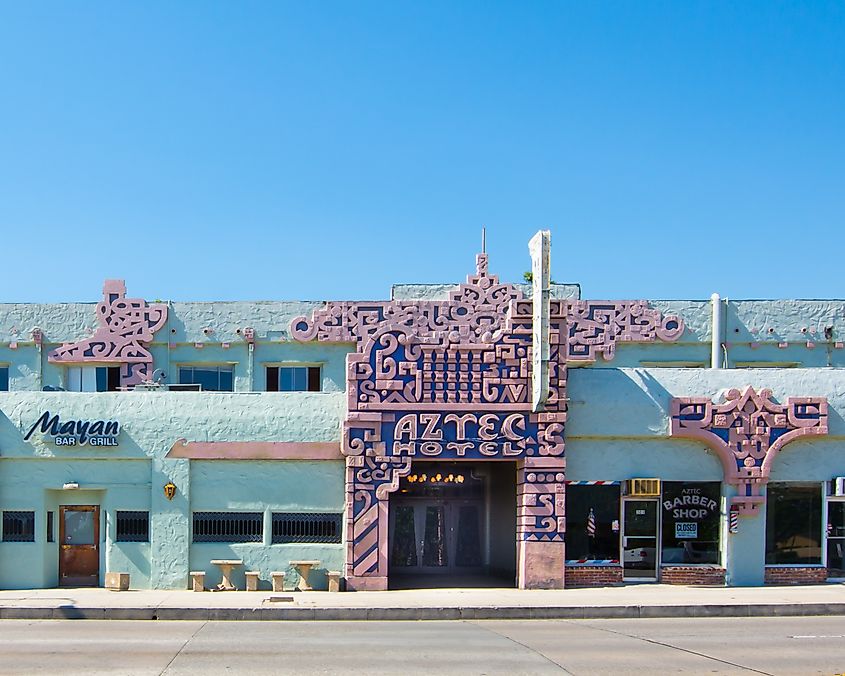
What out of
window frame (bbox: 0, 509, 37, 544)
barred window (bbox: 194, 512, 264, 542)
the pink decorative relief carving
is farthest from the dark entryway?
window frame (bbox: 0, 509, 37, 544)

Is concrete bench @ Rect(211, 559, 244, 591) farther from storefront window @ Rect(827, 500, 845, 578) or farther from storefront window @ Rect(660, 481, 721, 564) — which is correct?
storefront window @ Rect(827, 500, 845, 578)

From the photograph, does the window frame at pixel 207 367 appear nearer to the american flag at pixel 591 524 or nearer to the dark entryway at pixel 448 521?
the dark entryway at pixel 448 521

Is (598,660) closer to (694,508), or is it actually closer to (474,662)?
(474,662)

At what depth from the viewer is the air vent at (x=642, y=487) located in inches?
777

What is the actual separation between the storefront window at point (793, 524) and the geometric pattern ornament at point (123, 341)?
16.8 metres

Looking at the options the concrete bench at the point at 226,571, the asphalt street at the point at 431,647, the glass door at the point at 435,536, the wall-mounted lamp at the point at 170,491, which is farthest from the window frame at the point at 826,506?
the wall-mounted lamp at the point at 170,491

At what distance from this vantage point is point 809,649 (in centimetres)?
1315

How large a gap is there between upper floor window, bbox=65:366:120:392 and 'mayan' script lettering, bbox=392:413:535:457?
11087 mm

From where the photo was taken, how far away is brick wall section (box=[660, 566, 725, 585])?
1977 cm

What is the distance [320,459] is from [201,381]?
8.47 m

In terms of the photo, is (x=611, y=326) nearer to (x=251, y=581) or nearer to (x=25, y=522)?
(x=251, y=581)

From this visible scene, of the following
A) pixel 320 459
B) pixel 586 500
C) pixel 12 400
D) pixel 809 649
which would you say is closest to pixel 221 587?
pixel 320 459

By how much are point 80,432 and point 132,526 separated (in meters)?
2.27

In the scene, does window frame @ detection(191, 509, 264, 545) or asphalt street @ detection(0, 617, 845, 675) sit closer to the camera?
asphalt street @ detection(0, 617, 845, 675)
